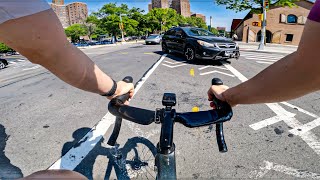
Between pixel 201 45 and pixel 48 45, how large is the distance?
855 centimetres

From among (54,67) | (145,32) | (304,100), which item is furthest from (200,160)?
(145,32)

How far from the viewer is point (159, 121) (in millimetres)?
1104

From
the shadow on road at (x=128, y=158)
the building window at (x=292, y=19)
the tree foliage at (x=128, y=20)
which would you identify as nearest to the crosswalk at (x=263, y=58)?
the shadow on road at (x=128, y=158)

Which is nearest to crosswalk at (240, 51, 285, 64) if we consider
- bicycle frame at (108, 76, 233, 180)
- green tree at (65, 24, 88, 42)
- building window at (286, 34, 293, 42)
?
bicycle frame at (108, 76, 233, 180)

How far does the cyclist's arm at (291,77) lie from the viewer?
29.9 inches

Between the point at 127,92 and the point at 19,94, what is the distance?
202 inches

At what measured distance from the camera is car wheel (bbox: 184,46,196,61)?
955 cm

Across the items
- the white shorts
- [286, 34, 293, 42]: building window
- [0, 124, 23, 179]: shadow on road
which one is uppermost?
[286, 34, 293, 42]: building window

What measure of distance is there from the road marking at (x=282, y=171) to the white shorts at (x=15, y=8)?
2410 mm

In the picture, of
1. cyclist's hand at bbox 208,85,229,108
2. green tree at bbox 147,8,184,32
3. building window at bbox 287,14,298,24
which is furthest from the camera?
green tree at bbox 147,8,184,32

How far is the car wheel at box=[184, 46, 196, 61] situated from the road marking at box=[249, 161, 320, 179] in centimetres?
734

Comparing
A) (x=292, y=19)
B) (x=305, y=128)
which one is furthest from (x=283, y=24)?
(x=305, y=128)

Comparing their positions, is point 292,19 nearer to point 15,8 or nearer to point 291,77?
point 291,77

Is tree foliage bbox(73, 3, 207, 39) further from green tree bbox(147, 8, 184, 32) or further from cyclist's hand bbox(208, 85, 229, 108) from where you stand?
cyclist's hand bbox(208, 85, 229, 108)
